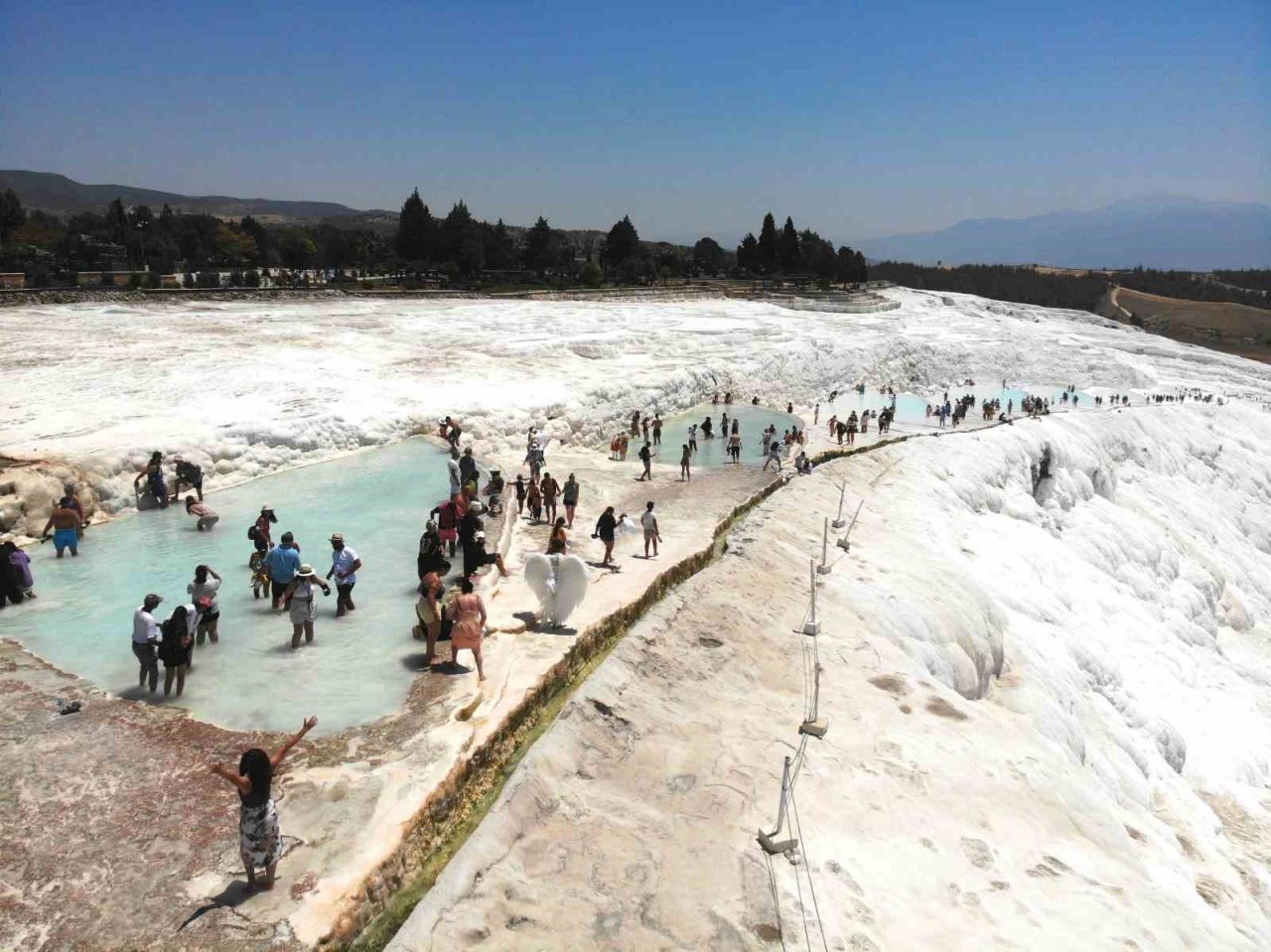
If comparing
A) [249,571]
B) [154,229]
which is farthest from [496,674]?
[154,229]

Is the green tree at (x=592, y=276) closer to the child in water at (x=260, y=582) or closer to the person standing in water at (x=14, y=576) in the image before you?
the child in water at (x=260, y=582)

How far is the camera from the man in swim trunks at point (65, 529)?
11.2 metres

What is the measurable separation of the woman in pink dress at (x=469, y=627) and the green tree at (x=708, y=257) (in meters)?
71.2

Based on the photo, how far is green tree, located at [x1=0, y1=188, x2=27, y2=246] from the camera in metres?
53.0

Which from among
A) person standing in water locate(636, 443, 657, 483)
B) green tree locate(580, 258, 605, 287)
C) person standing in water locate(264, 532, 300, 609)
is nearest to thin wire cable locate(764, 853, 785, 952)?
person standing in water locate(264, 532, 300, 609)

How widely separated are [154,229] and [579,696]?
235 feet

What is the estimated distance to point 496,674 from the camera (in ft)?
26.8

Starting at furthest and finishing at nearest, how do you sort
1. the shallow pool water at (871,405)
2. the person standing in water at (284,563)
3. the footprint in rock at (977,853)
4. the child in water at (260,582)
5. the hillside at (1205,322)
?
1. the hillside at (1205,322)
2. the shallow pool water at (871,405)
3. the child in water at (260,582)
4. the person standing in water at (284,563)
5. the footprint in rock at (977,853)

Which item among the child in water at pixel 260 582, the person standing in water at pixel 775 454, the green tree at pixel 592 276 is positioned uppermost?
the green tree at pixel 592 276

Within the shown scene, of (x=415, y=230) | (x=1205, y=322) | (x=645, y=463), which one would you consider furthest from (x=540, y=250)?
(x=1205, y=322)

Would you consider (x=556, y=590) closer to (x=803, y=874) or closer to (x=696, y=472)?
(x=803, y=874)

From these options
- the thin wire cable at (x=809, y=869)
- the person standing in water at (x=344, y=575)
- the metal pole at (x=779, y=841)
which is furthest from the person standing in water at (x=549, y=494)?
the metal pole at (x=779, y=841)

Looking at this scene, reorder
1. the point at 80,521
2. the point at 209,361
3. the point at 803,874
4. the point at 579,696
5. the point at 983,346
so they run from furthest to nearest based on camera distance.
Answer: the point at 983,346 → the point at 209,361 → the point at 80,521 → the point at 579,696 → the point at 803,874

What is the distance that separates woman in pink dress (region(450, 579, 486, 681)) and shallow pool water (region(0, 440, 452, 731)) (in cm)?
55
